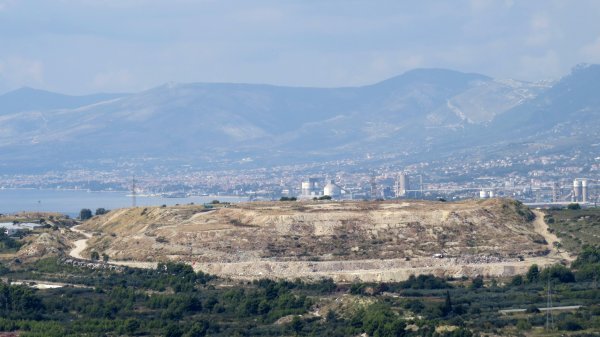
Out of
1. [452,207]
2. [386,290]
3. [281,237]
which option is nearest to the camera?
[386,290]

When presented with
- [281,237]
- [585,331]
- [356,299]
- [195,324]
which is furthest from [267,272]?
[585,331]

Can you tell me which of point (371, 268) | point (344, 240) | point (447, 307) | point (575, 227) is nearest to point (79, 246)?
point (344, 240)

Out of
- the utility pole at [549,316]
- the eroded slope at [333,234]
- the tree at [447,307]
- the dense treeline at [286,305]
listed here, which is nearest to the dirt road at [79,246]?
the eroded slope at [333,234]

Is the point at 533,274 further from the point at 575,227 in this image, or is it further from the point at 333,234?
the point at 575,227

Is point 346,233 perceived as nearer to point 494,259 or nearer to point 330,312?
point 494,259

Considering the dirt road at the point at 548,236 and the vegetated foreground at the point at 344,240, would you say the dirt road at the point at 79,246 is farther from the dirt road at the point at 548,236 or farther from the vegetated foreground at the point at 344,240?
the dirt road at the point at 548,236
